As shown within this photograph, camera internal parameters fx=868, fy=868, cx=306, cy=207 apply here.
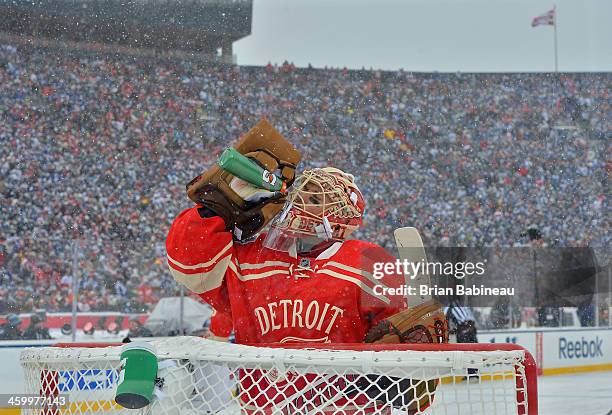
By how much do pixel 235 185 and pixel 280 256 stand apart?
21 centimetres

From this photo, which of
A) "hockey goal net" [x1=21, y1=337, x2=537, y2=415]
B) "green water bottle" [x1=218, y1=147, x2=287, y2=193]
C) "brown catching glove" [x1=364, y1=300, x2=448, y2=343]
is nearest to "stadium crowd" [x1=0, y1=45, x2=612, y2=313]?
"green water bottle" [x1=218, y1=147, x2=287, y2=193]

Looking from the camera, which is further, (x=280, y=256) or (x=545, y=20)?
(x=545, y=20)

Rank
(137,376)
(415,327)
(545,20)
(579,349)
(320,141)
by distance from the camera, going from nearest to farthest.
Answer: (137,376), (415,327), (579,349), (320,141), (545,20)

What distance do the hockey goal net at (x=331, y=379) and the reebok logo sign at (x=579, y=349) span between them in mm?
6918

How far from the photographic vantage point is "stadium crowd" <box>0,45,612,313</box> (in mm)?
8547

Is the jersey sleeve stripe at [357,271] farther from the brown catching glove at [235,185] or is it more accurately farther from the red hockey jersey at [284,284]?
the brown catching glove at [235,185]

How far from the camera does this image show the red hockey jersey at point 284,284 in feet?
4.86

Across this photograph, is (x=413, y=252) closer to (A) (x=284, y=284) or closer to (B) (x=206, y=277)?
(A) (x=284, y=284)

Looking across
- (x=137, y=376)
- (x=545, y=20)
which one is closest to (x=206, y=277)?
(x=137, y=376)

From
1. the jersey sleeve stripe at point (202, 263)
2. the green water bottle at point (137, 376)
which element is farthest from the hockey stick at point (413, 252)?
the green water bottle at point (137, 376)

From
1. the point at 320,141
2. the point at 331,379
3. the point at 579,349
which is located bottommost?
the point at 579,349

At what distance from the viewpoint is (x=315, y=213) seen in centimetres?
154

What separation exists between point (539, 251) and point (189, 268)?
644 centimetres

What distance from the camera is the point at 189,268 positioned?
4.91 feet
